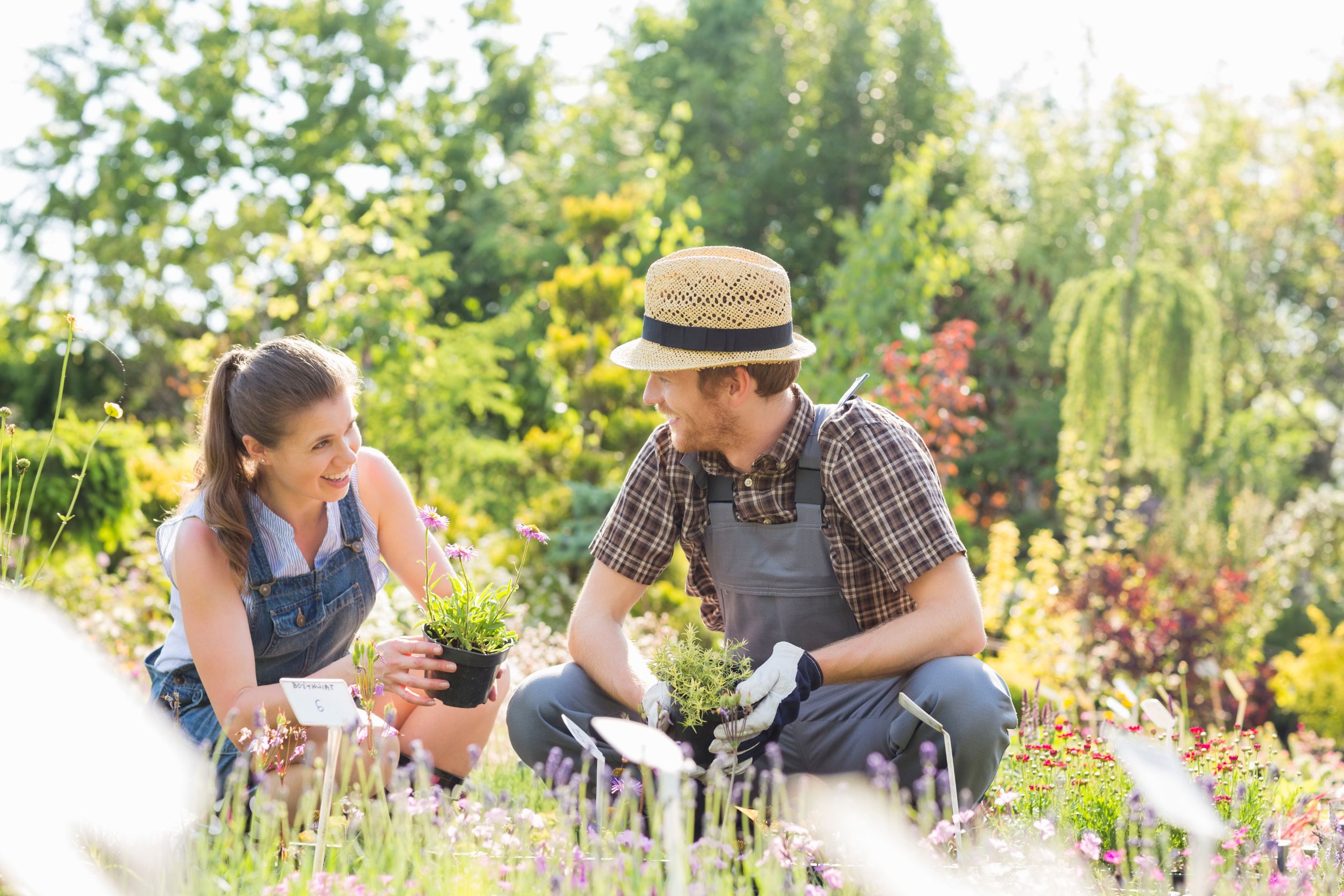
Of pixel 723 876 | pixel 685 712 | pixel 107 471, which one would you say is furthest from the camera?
pixel 107 471

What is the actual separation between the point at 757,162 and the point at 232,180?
21.6 feet

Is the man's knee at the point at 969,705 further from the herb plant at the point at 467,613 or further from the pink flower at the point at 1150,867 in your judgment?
the herb plant at the point at 467,613

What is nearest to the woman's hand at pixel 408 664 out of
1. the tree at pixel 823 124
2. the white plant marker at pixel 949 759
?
the white plant marker at pixel 949 759

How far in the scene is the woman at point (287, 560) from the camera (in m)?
2.31

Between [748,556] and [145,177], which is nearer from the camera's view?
[748,556]

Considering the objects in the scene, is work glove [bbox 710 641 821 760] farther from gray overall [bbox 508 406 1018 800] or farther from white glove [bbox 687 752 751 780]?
gray overall [bbox 508 406 1018 800]

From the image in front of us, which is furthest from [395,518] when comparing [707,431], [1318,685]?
[1318,685]

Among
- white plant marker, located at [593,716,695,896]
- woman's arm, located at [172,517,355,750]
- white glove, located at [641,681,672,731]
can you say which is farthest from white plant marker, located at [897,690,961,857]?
woman's arm, located at [172,517,355,750]

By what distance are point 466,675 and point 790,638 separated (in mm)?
800

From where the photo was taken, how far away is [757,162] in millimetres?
14078

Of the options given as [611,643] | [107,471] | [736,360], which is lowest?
[107,471]

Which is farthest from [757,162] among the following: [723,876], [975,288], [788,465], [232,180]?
[723,876]

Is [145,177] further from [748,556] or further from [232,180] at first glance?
[748,556]

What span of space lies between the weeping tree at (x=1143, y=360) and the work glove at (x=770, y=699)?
645cm
